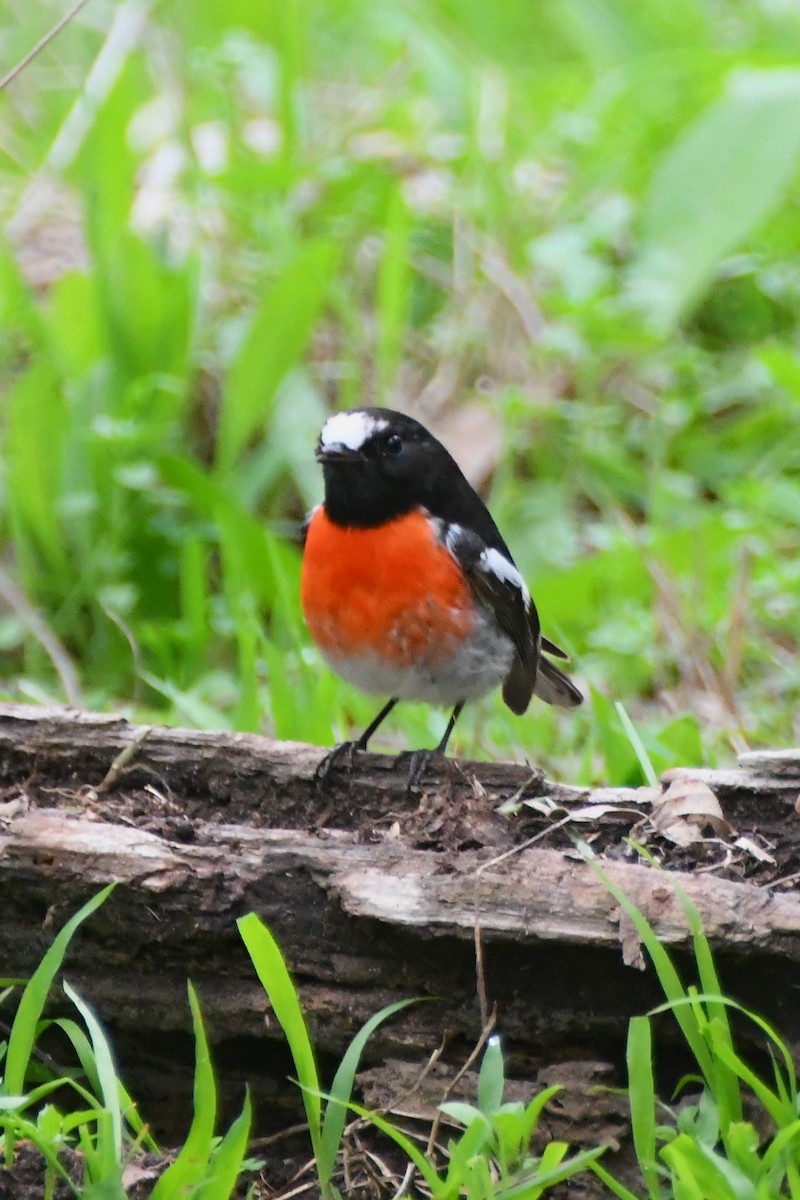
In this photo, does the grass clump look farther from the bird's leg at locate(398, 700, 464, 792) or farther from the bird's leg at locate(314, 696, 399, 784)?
the bird's leg at locate(398, 700, 464, 792)

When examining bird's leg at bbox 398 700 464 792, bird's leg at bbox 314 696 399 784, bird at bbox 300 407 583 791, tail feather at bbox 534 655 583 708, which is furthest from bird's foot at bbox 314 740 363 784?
tail feather at bbox 534 655 583 708

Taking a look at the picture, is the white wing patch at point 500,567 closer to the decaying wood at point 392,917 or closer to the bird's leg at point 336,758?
the bird's leg at point 336,758

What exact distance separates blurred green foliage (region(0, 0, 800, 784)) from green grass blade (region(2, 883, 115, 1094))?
4.83ft

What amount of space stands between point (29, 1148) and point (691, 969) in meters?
1.10

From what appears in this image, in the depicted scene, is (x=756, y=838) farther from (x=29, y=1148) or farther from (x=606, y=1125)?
(x=29, y=1148)

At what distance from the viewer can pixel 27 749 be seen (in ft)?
9.71

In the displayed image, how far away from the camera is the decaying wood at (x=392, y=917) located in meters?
2.42

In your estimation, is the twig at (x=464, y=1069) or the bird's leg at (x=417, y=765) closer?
the twig at (x=464, y=1069)

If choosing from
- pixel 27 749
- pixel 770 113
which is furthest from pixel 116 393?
pixel 770 113

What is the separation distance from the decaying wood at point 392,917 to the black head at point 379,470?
1046 millimetres

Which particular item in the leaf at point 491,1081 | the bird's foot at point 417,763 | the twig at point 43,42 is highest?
the twig at point 43,42

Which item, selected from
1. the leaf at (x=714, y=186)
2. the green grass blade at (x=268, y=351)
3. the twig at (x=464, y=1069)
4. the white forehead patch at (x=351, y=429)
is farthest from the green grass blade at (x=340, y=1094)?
the leaf at (x=714, y=186)

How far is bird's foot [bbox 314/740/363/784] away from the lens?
2.93 m

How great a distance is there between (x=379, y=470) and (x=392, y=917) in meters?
1.48
